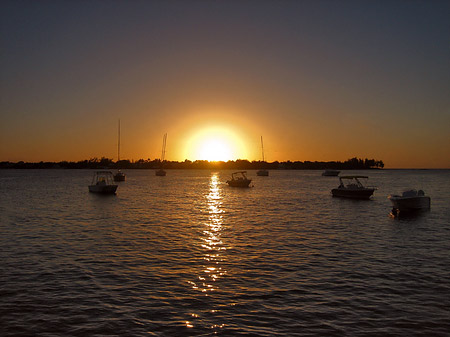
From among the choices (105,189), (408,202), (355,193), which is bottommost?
(105,189)

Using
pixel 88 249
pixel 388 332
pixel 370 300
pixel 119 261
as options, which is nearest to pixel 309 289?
pixel 370 300

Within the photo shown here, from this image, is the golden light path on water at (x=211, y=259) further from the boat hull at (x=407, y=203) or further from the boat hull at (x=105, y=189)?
the boat hull at (x=105, y=189)

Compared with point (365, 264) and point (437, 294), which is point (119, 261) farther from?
point (437, 294)

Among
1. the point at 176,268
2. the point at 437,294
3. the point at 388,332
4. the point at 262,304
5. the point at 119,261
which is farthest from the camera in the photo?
the point at 119,261

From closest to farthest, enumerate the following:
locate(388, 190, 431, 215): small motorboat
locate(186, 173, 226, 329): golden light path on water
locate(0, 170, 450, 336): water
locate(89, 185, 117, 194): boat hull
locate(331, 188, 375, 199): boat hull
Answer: locate(0, 170, 450, 336): water, locate(186, 173, 226, 329): golden light path on water, locate(388, 190, 431, 215): small motorboat, locate(331, 188, 375, 199): boat hull, locate(89, 185, 117, 194): boat hull

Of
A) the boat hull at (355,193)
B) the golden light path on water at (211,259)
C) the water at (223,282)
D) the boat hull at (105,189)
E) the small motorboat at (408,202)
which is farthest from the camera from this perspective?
the boat hull at (105,189)

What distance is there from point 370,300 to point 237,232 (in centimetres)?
1740

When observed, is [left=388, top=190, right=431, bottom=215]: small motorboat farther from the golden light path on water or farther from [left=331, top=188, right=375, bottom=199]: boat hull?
the golden light path on water

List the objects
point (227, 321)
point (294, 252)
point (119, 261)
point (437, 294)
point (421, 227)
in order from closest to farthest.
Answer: point (227, 321)
point (437, 294)
point (119, 261)
point (294, 252)
point (421, 227)

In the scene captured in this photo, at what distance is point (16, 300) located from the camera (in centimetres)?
1357

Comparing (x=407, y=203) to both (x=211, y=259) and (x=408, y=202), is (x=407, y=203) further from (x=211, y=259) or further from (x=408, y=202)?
(x=211, y=259)

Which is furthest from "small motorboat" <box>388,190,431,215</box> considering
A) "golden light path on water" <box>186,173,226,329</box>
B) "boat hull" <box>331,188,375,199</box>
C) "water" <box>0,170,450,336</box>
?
"golden light path on water" <box>186,173,226,329</box>

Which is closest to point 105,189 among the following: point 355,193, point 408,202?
point 355,193

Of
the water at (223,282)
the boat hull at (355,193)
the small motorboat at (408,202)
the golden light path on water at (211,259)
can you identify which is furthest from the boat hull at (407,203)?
the golden light path on water at (211,259)
